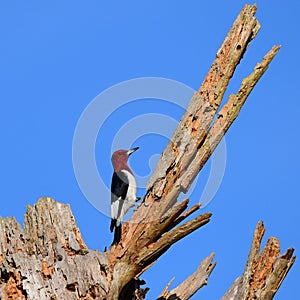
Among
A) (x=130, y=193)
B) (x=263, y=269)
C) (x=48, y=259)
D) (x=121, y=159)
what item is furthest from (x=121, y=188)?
(x=263, y=269)

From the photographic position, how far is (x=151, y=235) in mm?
7105

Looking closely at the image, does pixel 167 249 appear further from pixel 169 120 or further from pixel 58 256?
pixel 169 120

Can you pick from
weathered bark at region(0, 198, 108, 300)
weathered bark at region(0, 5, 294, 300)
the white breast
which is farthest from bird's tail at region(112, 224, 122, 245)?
the white breast

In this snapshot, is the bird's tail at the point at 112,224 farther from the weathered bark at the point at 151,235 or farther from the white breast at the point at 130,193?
the weathered bark at the point at 151,235

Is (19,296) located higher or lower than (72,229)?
lower

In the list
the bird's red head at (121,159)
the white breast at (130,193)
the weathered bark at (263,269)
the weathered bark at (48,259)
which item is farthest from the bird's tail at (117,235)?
the bird's red head at (121,159)

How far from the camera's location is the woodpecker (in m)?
8.53

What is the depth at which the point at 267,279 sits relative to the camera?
677 centimetres

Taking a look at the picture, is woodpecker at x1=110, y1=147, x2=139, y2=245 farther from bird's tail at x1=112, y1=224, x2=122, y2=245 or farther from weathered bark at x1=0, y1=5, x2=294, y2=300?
weathered bark at x1=0, y1=5, x2=294, y2=300

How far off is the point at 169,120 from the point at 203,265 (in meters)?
1.70

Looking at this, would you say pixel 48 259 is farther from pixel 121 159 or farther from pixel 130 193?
pixel 121 159

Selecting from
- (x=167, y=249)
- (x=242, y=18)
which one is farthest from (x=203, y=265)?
(x=242, y=18)

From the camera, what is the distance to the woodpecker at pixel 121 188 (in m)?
8.53

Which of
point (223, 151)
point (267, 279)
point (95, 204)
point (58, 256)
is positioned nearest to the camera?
point (267, 279)
